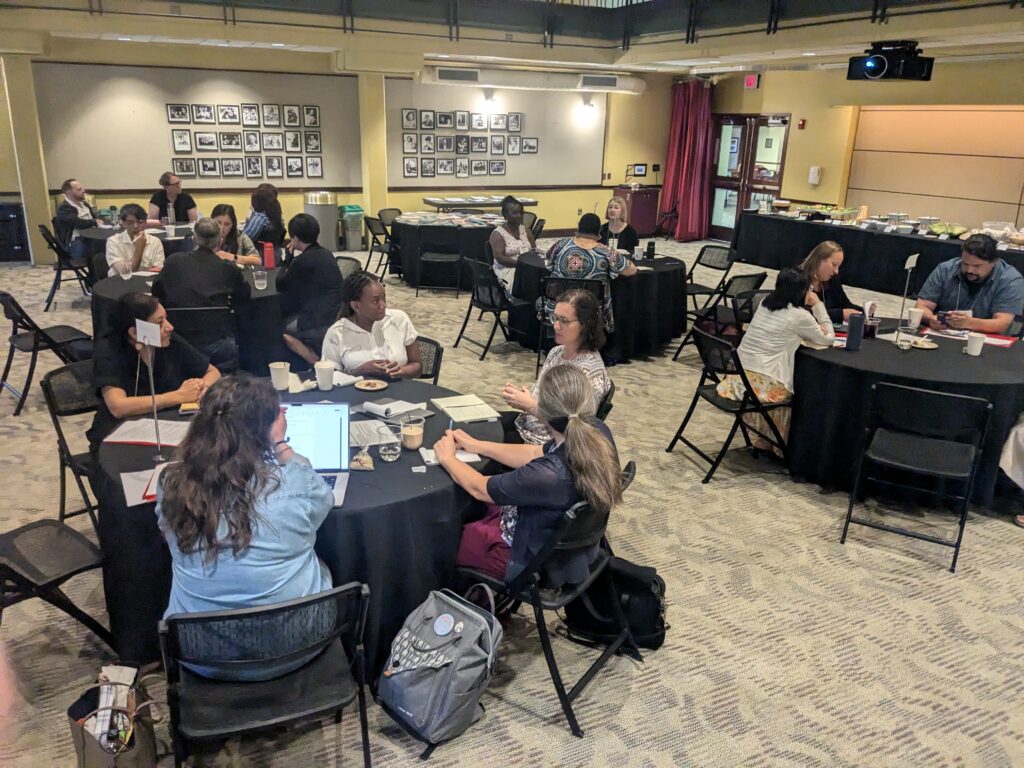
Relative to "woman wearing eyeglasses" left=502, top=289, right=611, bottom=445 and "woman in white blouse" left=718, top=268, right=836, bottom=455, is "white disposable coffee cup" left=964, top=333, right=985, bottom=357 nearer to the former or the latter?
"woman in white blouse" left=718, top=268, right=836, bottom=455

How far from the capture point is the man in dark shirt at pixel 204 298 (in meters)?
5.02

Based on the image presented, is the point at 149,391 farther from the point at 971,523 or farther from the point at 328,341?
the point at 971,523

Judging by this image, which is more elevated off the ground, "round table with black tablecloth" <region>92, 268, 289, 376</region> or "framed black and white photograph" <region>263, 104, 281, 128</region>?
"framed black and white photograph" <region>263, 104, 281, 128</region>

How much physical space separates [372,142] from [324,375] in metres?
9.19

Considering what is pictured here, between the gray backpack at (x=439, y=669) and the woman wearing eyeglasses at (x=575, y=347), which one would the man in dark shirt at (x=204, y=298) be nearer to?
the woman wearing eyeglasses at (x=575, y=347)

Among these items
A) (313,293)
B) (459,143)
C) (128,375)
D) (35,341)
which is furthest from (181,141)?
(128,375)

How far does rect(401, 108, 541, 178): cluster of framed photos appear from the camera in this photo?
500 inches

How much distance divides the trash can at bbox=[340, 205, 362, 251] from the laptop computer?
9.53m

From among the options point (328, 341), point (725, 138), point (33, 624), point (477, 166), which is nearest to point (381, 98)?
point (477, 166)

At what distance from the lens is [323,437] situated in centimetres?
297

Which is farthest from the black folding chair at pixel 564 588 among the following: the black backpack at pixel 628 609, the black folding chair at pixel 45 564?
the black folding chair at pixel 45 564

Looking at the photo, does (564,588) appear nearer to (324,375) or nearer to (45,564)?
(324,375)

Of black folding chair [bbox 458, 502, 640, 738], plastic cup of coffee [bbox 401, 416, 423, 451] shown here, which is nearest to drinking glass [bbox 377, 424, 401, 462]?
plastic cup of coffee [bbox 401, 416, 423, 451]

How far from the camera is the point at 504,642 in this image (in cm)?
325
